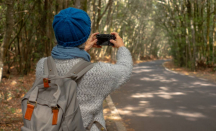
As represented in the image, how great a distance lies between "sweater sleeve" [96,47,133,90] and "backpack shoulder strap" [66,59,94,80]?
0.33 ft

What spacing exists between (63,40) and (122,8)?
1508 inches

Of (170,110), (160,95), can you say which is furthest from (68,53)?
(160,95)

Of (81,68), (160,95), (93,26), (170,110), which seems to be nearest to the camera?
(81,68)

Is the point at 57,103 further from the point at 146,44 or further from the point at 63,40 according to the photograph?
the point at 146,44

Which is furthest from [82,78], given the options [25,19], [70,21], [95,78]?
[25,19]

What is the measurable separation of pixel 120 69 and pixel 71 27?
0.47m

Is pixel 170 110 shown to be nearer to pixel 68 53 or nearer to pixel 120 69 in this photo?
pixel 120 69

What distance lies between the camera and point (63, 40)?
1.81 m

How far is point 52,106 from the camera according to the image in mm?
1486

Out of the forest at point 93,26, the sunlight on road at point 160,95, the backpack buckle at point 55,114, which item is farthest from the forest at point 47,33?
the backpack buckle at point 55,114

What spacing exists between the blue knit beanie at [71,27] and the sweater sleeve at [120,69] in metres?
0.25

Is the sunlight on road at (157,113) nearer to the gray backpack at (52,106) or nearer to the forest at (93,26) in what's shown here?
the forest at (93,26)

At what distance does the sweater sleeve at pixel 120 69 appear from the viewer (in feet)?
5.85

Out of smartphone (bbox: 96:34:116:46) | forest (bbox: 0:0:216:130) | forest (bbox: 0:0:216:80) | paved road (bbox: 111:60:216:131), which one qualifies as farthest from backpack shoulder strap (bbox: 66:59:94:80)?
forest (bbox: 0:0:216:80)
